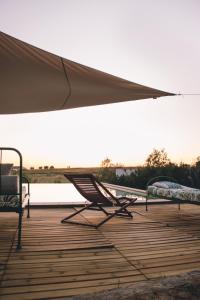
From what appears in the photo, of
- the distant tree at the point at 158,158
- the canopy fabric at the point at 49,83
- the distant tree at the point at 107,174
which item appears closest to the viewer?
the canopy fabric at the point at 49,83

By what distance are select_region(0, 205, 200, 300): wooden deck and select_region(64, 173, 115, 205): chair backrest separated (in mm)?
403

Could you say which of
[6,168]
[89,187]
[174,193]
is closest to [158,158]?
[174,193]

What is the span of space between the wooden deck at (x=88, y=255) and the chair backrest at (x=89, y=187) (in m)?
0.40

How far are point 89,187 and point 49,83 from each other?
174cm

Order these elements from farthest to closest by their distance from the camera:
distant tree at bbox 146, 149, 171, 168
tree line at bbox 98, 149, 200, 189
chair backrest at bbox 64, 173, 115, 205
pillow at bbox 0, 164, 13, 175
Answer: distant tree at bbox 146, 149, 171, 168 < tree line at bbox 98, 149, 200, 189 < pillow at bbox 0, 164, 13, 175 < chair backrest at bbox 64, 173, 115, 205

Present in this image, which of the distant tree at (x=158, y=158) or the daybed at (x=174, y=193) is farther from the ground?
the distant tree at (x=158, y=158)

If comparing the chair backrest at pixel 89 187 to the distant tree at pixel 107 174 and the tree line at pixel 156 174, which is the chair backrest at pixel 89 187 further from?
the distant tree at pixel 107 174

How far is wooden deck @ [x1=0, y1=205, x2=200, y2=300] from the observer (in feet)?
6.30

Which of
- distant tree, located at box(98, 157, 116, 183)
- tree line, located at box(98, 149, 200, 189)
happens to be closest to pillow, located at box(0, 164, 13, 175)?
tree line, located at box(98, 149, 200, 189)

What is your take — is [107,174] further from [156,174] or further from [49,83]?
[49,83]

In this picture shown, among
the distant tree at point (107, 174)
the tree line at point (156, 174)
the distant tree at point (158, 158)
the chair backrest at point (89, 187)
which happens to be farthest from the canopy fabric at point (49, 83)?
the distant tree at point (158, 158)

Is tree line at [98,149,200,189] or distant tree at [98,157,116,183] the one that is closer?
tree line at [98,149,200,189]

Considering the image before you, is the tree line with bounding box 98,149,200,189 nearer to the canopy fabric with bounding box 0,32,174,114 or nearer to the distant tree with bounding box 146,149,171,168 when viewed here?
the canopy fabric with bounding box 0,32,174,114

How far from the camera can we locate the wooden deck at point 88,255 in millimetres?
1919
